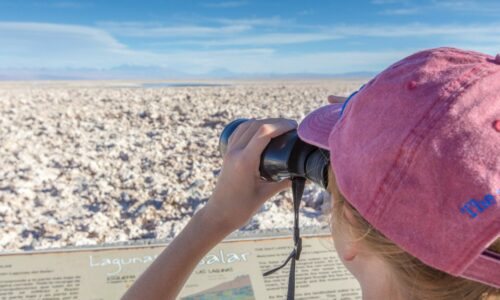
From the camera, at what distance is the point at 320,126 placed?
39.5 inches

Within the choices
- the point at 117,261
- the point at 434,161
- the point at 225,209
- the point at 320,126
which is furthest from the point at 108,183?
the point at 434,161

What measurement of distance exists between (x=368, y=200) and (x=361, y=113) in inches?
5.7

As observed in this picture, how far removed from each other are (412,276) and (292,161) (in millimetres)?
396

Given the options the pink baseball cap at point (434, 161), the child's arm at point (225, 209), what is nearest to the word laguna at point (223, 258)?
the child's arm at point (225, 209)

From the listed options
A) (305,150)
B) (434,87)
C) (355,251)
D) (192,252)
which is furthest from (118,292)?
(434,87)

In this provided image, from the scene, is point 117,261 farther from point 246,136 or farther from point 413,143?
point 413,143

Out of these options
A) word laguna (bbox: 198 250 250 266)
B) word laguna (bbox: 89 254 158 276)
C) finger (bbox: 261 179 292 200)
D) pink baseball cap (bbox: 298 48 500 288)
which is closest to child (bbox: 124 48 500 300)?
pink baseball cap (bbox: 298 48 500 288)

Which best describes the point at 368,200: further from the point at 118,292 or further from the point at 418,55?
the point at 118,292

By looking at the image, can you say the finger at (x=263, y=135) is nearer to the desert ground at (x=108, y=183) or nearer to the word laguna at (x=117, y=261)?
the desert ground at (x=108, y=183)

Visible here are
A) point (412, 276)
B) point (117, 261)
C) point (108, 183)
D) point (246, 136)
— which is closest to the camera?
point (412, 276)

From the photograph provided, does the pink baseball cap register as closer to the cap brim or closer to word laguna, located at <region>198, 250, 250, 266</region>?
the cap brim

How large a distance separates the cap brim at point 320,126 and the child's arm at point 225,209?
0.09 meters

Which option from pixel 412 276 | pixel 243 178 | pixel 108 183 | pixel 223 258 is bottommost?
pixel 108 183

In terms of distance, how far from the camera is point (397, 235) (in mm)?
790
